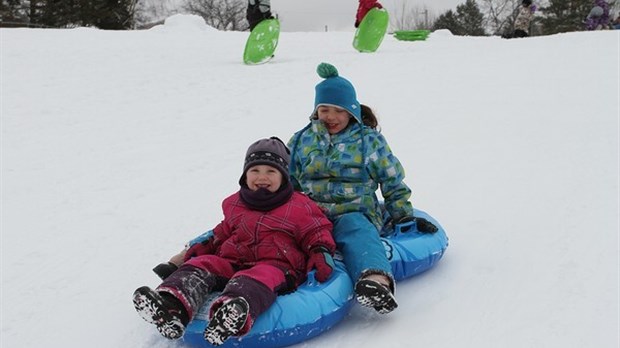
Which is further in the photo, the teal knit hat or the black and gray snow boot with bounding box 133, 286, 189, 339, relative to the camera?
the teal knit hat

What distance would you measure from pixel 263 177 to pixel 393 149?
2.70 metres

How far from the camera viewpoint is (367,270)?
87.7 inches

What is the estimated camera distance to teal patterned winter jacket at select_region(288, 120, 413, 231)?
2732 millimetres

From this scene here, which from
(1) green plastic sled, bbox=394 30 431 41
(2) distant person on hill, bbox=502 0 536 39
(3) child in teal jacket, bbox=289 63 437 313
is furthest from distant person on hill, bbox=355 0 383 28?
(3) child in teal jacket, bbox=289 63 437 313

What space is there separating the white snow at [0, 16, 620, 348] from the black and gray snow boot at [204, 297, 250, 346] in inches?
15.0

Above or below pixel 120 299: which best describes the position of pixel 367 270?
above

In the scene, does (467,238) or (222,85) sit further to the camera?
(222,85)

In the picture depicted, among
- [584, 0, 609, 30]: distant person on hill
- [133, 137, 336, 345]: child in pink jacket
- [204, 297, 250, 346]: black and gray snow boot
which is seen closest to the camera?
[204, 297, 250, 346]: black and gray snow boot

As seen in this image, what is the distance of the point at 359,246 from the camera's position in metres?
2.36

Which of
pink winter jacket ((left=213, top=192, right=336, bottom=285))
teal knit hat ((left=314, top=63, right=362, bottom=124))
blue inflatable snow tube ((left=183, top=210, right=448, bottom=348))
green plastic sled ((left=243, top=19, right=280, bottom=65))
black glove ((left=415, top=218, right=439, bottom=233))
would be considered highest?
green plastic sled ((left=243, top=19, right=280, bottom=65))

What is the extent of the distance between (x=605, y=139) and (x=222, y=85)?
14.1 ft

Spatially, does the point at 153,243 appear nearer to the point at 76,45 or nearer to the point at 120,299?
the point at 120,299

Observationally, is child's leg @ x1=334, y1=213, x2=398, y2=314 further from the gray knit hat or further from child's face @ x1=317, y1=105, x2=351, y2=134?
child's face @ x1=317, y1=105, x2=351, y2=134

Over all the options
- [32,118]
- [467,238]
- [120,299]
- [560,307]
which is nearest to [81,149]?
[32,118]
